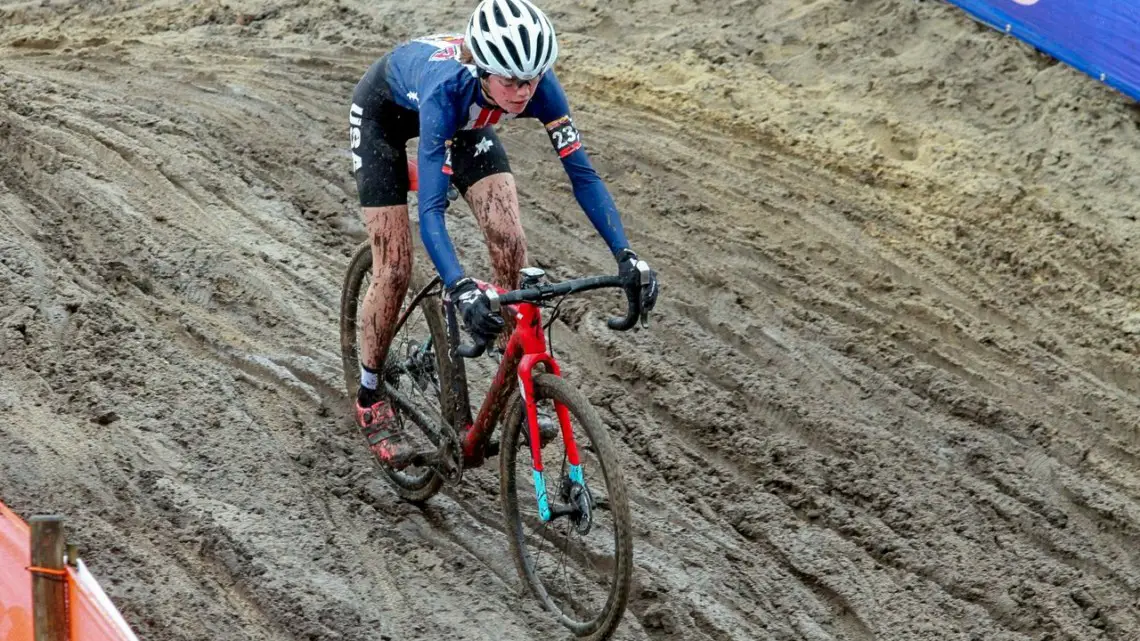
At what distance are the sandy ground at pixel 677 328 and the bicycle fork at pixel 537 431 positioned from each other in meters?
0.56

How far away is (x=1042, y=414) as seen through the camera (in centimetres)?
697

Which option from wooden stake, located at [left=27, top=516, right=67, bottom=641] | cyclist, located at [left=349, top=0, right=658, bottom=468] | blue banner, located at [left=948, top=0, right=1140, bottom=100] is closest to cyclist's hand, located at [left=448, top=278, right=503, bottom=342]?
cyclist, located at [left=349, top=0, right=658, bottom=468]

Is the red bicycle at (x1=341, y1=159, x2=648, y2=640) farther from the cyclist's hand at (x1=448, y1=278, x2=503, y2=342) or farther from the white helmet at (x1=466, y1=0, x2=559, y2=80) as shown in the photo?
the white helmet at (x1=466, y1=0, x2=559, y2=80)

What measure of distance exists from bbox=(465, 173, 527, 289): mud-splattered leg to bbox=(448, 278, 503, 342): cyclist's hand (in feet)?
2.99

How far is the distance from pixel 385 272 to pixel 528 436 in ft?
3.59

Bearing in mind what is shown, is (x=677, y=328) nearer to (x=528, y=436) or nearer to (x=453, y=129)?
(x=528, y=436)

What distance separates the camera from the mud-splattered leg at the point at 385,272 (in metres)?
5.71

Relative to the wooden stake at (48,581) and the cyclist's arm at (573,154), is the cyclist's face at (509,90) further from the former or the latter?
the wooden stake at (48,581)

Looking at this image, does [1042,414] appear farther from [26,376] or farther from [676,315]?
→ [26,376]

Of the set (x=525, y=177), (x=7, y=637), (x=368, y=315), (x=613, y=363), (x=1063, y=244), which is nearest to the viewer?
(x=7, y=637)

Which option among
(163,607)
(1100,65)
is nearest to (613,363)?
(163,607)

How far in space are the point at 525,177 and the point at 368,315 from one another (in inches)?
137

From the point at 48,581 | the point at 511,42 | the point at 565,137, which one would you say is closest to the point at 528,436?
the point at 565,137

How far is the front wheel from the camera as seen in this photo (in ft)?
15.9
